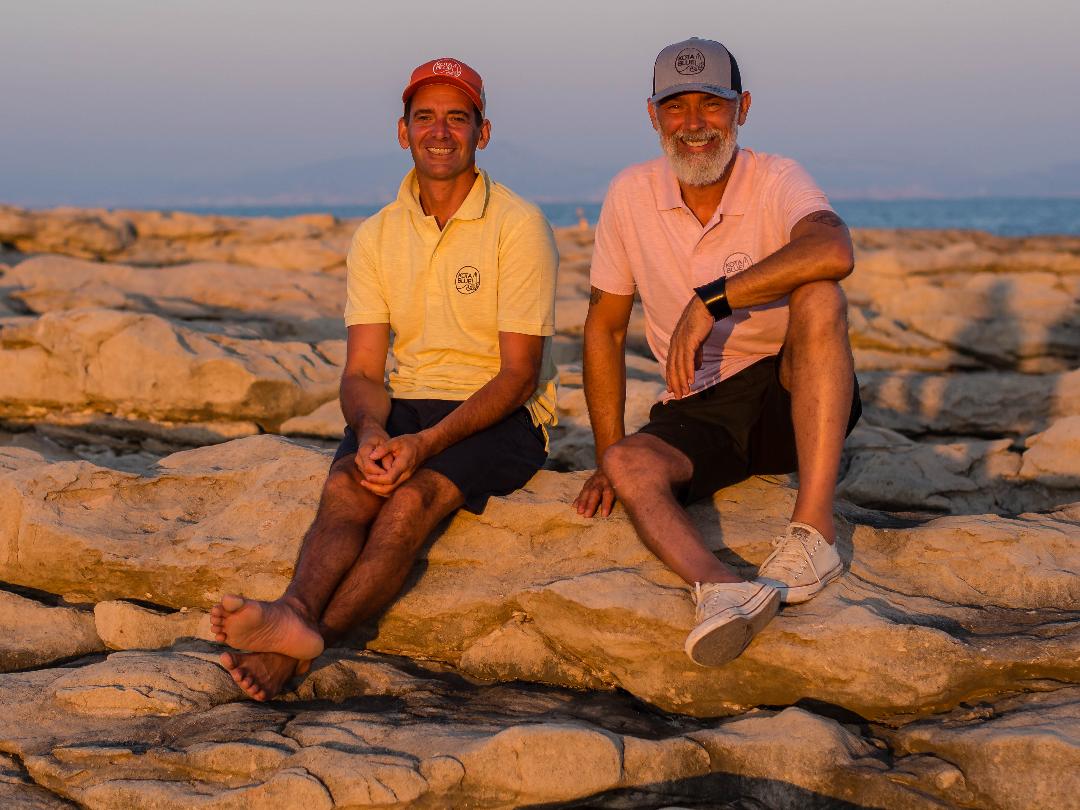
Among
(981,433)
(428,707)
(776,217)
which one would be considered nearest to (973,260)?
(981,433)

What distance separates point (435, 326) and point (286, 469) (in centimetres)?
86

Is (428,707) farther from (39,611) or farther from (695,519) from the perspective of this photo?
(39,611)

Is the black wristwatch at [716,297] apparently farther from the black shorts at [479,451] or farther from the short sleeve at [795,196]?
the black shorts at [479,451]

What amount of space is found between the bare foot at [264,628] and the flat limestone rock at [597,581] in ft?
1.98

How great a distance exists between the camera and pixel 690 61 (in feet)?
13.0

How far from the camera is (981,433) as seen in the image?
862cm

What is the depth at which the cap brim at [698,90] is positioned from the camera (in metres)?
3.96

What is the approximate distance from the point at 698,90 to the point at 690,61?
0.10 m

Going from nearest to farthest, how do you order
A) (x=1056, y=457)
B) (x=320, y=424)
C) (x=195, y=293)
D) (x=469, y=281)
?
(x=469, y=281) → (x=1056, y=457) → (x=320, y=424) → (x=195, y=293)

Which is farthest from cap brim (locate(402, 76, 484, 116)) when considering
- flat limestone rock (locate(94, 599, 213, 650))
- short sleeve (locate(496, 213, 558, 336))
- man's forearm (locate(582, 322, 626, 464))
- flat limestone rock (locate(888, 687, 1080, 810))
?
flat limestone rock (locate(888, 687, 1080, 810))

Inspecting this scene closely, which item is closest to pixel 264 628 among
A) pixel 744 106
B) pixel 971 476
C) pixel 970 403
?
pixel 744 106

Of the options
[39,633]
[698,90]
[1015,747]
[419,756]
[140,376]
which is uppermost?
[698,90]

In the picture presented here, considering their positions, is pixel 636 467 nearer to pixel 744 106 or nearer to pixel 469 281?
pixel 469 281

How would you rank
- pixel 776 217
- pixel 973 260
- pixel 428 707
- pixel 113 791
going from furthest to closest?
pixel 973 260
pixel 776 217
pixel 428 707
pixel 113 791
